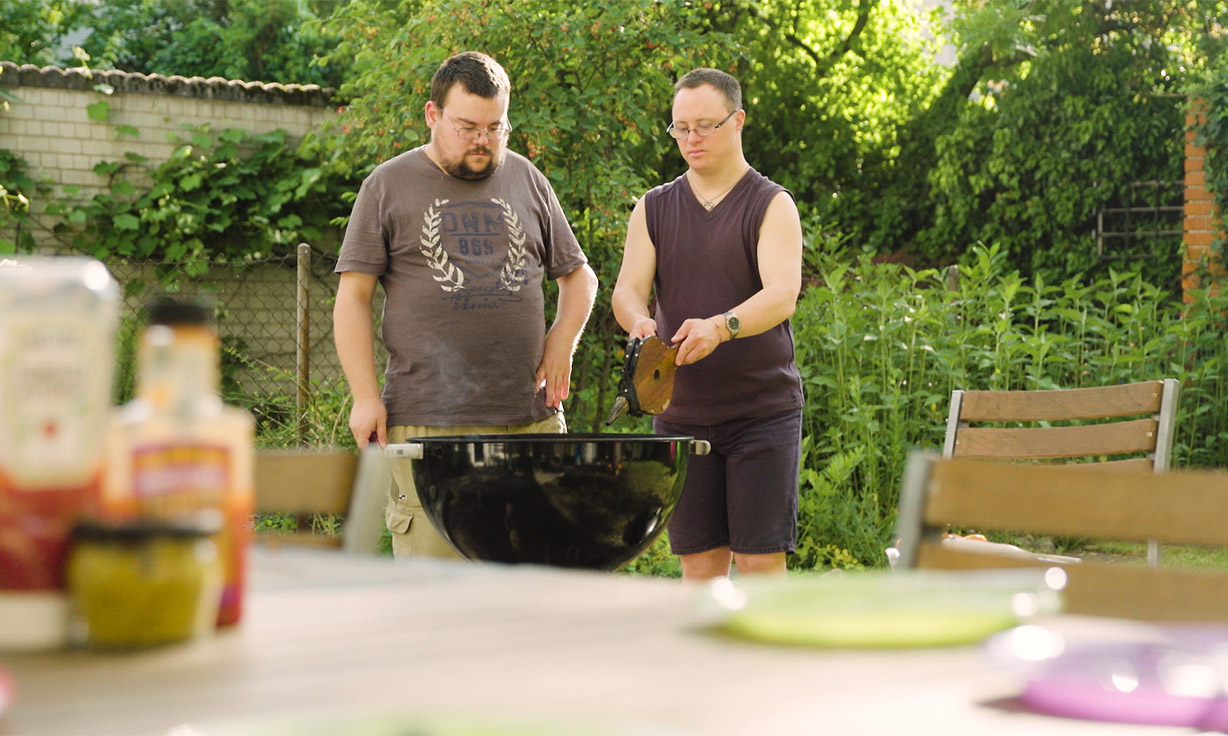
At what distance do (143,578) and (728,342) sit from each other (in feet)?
7.58

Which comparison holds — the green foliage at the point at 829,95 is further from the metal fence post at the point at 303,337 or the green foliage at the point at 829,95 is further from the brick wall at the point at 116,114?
the metal fence post at the point at 303,337

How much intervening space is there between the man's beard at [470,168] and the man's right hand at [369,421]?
55 centimetres

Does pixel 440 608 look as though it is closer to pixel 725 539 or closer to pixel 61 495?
pixel 61 495

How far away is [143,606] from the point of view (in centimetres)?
79

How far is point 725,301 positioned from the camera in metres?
3.01

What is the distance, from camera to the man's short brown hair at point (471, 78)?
9.30 feet

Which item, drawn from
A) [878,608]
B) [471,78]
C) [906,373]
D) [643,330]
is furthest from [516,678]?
[906,373]

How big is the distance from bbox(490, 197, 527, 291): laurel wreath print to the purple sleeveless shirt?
34 centimetres

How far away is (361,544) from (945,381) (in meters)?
4.41

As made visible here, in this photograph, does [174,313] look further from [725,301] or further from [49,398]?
[725,301]

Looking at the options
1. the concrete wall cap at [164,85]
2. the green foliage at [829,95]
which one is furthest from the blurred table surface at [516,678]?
the green foliage at [829,95]

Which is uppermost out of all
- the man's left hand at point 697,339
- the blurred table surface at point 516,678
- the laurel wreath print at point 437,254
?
the laurel wreath print at point 437,254

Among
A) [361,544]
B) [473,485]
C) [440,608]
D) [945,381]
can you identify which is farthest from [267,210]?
[440,608]

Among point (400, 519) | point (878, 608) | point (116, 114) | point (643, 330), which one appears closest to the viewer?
point (878, 608)
